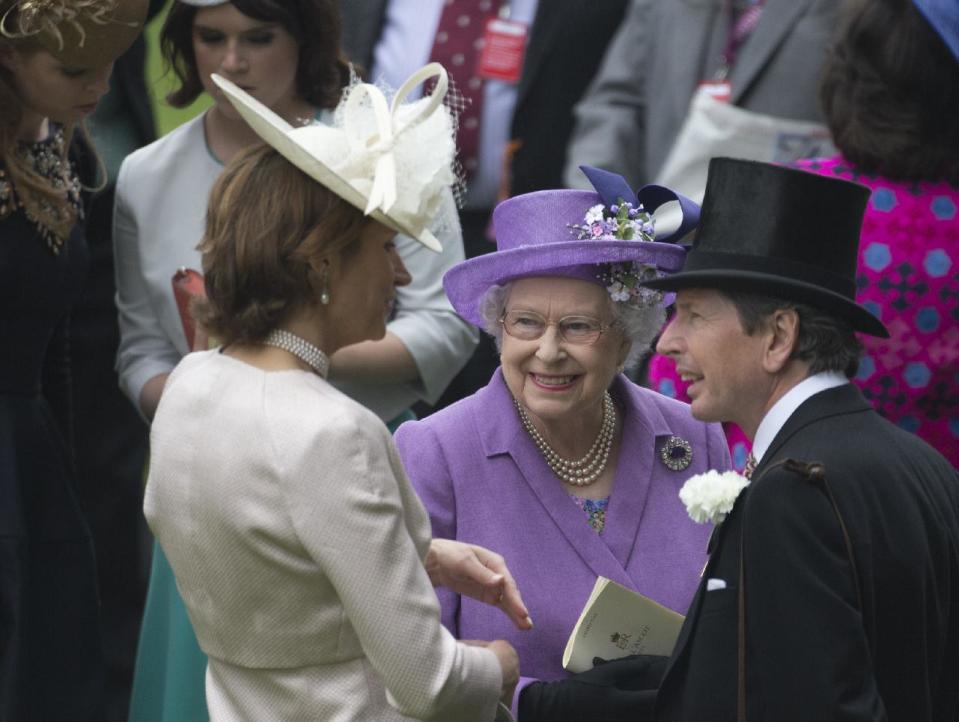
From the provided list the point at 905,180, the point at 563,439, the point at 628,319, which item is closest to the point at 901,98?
the point at 905,180

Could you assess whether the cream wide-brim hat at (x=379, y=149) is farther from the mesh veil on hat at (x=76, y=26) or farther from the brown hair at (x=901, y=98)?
the brown hair at (x=901, y=98)

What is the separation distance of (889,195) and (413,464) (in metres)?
1.51

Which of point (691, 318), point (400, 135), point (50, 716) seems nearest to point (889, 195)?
point (691, 318)

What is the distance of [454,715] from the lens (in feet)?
9.71

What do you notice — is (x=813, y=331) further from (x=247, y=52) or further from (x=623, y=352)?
(x=247, y=52)

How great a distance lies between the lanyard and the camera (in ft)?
18.7

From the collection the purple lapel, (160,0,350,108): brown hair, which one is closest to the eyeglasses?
the purple lapel

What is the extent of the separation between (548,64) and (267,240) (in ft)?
10.8

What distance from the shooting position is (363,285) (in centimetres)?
307

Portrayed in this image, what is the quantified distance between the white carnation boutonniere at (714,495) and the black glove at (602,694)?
0.47m

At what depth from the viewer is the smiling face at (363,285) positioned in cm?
304

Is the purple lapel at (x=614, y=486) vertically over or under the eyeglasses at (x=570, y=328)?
under

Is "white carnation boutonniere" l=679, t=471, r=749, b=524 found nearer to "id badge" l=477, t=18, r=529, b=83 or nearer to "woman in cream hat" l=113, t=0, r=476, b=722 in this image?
"woman in cream hat" l=113, t=0, r=476, b=722

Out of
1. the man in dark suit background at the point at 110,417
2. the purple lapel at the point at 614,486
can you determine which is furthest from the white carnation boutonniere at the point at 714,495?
the man in dark suit background at the point at 110,417
